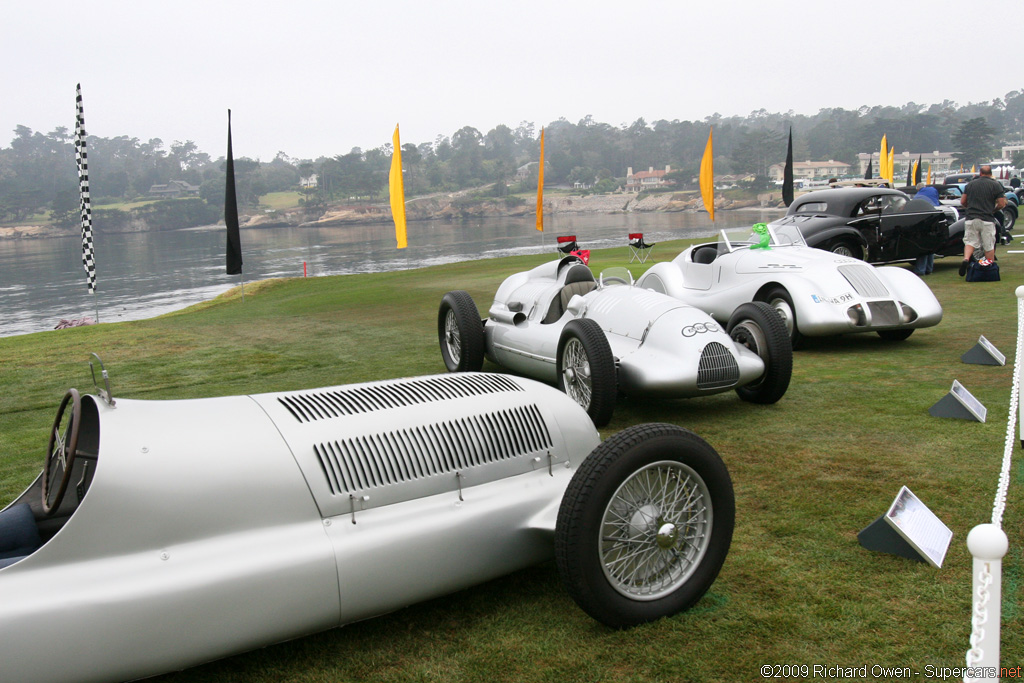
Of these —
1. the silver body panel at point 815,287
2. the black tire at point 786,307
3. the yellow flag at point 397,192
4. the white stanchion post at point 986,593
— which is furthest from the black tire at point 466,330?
the yellow flag at point 397,192

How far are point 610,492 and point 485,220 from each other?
418 feet

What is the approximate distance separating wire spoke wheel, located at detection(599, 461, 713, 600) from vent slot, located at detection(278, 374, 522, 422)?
97cm

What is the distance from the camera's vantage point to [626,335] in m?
6.98

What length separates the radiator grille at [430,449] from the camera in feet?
11.1

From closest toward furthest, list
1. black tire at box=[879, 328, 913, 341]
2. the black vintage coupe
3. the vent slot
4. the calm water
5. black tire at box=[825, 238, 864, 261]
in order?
the vent slot → black tire at box=[879, 328, 913, 341] → black tire at box=[825, 238, 864, 261] → the black vintage coupe → the calm water

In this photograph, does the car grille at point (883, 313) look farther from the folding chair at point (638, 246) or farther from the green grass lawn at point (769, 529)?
the folding chair at point (638, 246)

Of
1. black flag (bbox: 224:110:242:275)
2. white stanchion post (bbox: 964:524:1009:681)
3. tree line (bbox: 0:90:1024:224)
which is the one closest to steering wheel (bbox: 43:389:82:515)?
white stanchion post (bbox: 964:524:1009:681)

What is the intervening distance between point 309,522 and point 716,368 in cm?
408

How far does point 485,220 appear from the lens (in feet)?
423

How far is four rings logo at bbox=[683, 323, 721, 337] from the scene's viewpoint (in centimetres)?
649

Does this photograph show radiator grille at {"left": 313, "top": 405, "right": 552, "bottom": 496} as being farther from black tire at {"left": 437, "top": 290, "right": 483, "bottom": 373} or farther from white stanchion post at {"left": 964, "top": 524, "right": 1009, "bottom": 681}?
black tire at {"left": 437, "top": 290, "right": 483, "bottom": 373}

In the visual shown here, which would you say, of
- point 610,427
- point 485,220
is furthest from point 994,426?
point 485,220

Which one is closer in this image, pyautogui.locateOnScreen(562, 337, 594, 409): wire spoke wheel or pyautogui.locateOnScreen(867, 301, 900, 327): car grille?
pyautogui.locateOnScreen(562, 337, 594, 409): wire spoke wheel

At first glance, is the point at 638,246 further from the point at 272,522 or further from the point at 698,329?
the point at 272,522
